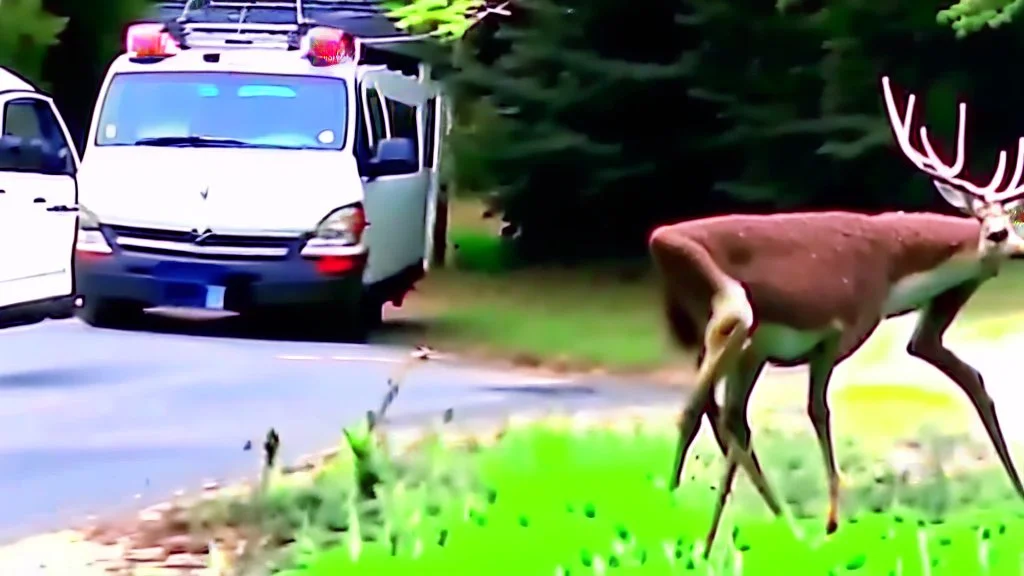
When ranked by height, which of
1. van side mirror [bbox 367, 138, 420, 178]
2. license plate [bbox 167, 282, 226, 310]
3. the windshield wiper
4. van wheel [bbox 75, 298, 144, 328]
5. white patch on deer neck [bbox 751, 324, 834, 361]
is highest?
white patch on deer neck [bbox 751, 324, 834, 361]

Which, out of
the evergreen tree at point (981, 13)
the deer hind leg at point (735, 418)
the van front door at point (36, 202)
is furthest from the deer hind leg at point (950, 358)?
the evergreen tree at point (981, 13)

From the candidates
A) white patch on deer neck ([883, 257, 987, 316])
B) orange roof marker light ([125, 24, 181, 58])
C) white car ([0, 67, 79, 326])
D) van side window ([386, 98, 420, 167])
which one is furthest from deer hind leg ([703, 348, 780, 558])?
van side window ([386, 98, 420, 167])

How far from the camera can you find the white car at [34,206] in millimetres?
6898

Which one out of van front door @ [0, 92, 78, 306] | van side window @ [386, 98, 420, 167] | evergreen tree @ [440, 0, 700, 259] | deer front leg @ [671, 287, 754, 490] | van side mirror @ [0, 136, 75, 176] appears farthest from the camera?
evergreen tree @ [440, 0, 700, 259]

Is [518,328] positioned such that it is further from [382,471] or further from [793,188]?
[382,471]

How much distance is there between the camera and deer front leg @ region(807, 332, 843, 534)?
4938 mm

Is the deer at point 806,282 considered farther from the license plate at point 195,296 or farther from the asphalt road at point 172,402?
the license plate at point 195,296

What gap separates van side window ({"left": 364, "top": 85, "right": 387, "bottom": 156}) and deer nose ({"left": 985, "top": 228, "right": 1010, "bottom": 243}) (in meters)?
4.07

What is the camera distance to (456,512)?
209 inches

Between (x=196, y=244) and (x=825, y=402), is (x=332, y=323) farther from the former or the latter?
(x=825, y=402)

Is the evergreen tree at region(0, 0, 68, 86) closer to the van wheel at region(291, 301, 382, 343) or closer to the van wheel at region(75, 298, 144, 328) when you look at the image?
the van wheel at region(75, 298, 144, 328)

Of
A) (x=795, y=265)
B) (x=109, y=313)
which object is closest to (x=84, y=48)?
(x=109, y=313)

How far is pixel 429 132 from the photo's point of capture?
9992 mm

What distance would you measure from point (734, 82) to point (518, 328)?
2355mm
